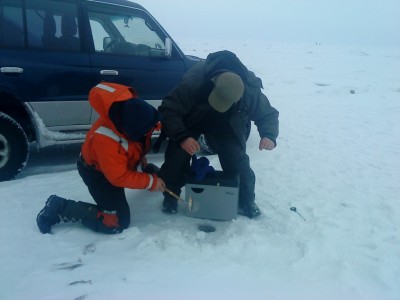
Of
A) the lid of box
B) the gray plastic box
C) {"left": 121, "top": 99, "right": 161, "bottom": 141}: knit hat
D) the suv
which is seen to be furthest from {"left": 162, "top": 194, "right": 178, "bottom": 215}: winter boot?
the suv

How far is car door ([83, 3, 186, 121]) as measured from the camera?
3.82 m

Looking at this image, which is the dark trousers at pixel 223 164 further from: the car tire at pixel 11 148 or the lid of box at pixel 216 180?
the car tire at pixel 11 148

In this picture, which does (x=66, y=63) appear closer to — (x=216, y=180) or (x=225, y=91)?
(x=225, y=91)

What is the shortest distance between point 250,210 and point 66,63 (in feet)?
7.61

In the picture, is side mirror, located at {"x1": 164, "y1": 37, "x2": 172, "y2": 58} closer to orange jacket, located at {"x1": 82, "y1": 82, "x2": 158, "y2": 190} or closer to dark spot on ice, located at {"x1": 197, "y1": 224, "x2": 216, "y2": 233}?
orange jacket, located at {"x1": 82, "y1": 82, "x2": 158, "y2": 190}

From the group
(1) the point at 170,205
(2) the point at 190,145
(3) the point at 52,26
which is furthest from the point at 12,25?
(1) the point at 170,205

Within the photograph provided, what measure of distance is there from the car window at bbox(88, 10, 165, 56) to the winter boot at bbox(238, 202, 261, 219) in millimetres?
2116

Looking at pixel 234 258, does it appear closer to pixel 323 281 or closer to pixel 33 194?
pixel 323 281

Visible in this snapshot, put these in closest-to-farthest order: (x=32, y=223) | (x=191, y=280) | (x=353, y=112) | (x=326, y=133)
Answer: (x=191, y=280) → (x=32, y=223) → (x=326, y=133) → (x=353, y=112)

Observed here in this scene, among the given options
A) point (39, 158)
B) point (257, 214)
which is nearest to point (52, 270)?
point (257, 214)

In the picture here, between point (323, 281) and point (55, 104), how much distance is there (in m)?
2.93

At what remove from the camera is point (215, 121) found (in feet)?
9.78

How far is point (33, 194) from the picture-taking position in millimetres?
3207

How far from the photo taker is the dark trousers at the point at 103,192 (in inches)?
104
